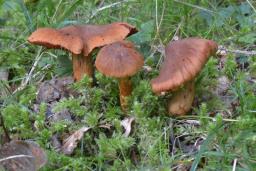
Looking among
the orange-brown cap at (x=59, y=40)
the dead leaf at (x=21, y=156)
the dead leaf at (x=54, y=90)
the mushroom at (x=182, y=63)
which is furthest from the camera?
the dead leaf at (x=54, y=90)

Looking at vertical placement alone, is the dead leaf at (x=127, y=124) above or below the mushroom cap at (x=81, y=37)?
below

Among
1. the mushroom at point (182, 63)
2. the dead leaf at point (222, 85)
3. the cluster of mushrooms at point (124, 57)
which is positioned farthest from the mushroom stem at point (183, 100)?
the dead leaf at point (222, 85)

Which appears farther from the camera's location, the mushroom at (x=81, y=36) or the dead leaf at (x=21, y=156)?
the mushroom at (x=81, y=36)

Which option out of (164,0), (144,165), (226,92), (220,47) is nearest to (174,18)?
(164,0)

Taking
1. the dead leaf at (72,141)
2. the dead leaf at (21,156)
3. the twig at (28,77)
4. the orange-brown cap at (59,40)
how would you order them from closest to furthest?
the dead leaf at (21,156), the dead leaf at (72,141), the orange-brown cap at (59,40), the twig at (28,77)

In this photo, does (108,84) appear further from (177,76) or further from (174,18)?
(174,18)

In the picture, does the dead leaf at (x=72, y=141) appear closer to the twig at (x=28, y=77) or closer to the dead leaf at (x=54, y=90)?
the dead leaf at (x=54, y=90)

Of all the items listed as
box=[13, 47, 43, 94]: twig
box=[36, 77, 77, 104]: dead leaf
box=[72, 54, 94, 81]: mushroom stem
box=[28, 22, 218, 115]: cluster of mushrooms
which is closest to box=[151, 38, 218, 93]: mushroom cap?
box=[28, 22, 218, 115]: cluster of mushrooms

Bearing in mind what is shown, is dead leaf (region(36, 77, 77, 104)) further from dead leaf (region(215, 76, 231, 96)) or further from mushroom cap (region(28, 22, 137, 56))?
dead leaf (region(215, 76, 231, 96))
